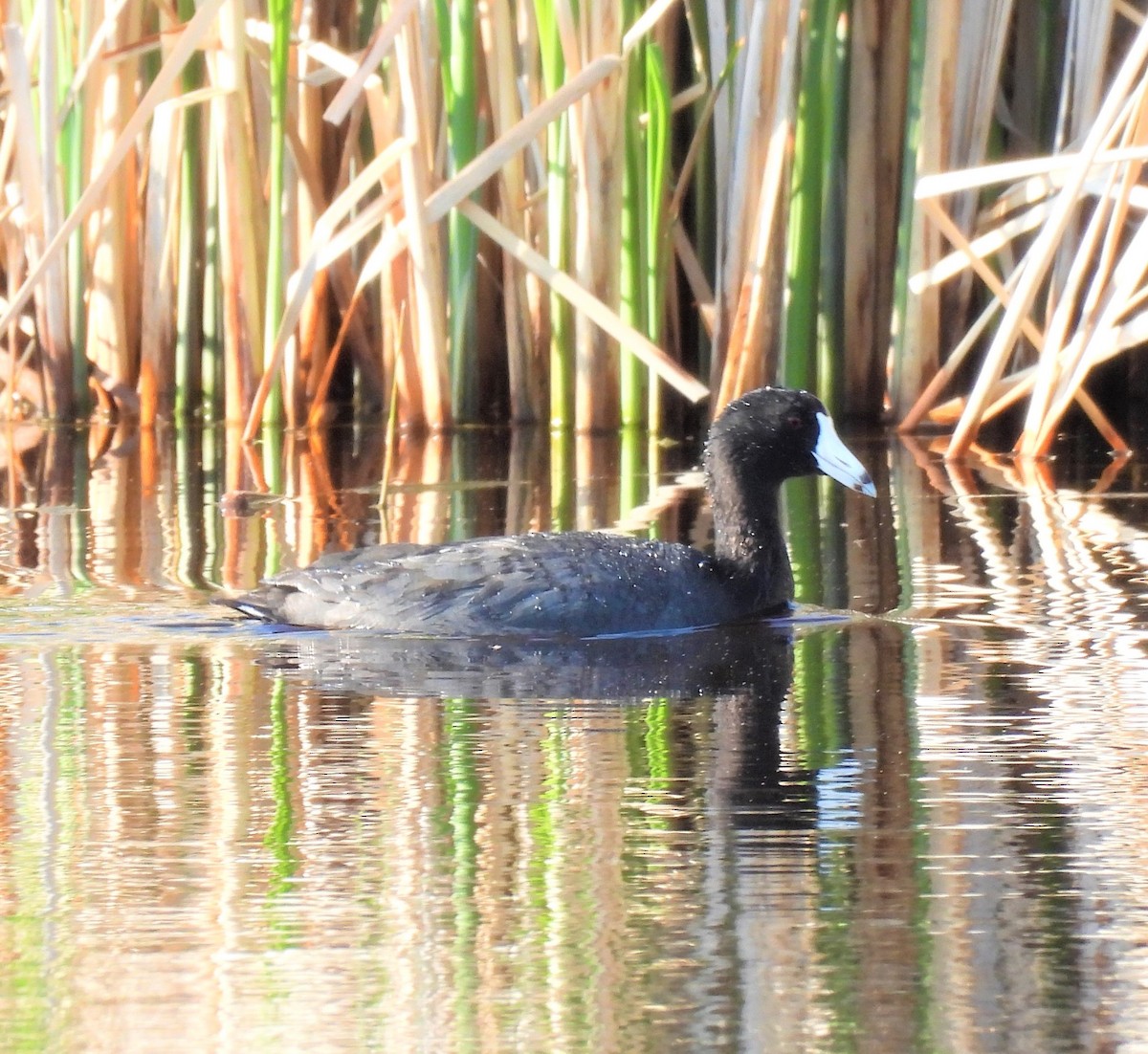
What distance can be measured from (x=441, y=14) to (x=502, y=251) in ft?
3.89

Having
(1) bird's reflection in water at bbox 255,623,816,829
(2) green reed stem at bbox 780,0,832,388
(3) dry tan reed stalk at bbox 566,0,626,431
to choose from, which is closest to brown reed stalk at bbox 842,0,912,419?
(2) green reed stem at bbox 780,0,832,388

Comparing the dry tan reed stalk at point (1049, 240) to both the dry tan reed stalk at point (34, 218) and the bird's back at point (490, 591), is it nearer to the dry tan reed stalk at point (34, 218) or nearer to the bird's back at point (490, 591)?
the bird's back at point (490, 591)

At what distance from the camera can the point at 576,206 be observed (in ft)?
23.9

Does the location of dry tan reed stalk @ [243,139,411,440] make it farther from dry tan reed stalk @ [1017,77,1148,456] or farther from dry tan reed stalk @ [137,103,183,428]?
dry tan reed stalk @ [1017,77,1148,456]

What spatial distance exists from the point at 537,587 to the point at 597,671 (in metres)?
0.42

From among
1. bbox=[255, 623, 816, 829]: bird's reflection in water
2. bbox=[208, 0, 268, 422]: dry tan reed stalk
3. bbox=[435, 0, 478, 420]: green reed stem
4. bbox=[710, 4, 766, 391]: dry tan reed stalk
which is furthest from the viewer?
bbox=[208, 0, 268, 422]: dry tan reed stalk

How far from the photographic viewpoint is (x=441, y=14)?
276 inches

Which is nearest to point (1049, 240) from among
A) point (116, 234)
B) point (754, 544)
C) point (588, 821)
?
point (754, 544)

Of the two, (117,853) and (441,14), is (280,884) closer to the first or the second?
(117,853)

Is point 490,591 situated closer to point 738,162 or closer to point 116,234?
point 738,162

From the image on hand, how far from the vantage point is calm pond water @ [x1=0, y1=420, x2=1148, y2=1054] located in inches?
90.7

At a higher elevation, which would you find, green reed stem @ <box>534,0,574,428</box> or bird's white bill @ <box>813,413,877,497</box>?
green reed stem @ <box>534,0,574,428</box>

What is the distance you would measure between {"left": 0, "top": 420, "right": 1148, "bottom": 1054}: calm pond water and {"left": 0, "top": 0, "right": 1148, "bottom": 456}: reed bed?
61.7 inches

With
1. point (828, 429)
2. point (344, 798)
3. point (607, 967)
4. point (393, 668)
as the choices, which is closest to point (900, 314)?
point (828, 429)
